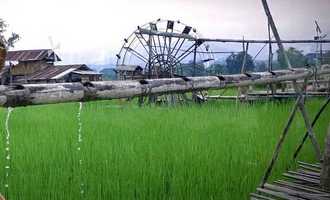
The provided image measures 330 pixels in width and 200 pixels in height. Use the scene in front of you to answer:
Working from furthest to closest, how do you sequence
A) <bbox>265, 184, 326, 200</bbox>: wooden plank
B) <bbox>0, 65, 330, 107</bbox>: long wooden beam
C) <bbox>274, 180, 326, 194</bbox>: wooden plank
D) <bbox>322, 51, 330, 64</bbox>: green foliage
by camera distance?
<bbox>322, 51, 330, 64</bbox>: green foliage
<bbox>274, 180, 326, 194</bbox>: wooden plank
<bbox>265, 184, 326, 200</bbox>: wooden plank
<bbox>0, 65, 330, 107</bbox>: long wooden beam

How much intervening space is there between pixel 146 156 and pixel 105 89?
1770 millimetres

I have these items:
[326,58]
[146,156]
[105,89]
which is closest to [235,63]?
[326,58]

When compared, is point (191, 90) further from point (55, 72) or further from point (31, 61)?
point (31, 61)

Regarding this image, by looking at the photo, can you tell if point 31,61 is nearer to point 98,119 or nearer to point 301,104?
point 98,119

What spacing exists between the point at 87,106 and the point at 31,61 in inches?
496

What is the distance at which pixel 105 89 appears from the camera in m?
1.79

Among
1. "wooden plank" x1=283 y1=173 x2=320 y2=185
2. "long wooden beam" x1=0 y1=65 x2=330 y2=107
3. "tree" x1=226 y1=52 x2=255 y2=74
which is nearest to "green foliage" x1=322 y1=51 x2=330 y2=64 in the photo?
"tree" x1=226 y1=52 x2=255 y2=74

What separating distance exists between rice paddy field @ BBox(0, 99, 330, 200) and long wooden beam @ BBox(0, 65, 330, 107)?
0.77 metres

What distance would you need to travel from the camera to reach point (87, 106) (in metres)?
7.58

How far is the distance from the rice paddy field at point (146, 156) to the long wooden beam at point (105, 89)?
0.77 meters

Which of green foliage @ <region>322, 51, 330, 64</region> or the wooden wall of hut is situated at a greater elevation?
the wooden wall of hut

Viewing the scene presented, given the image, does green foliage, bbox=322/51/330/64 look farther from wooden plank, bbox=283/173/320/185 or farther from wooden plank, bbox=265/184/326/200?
wooden plank, bbox=265/184/326/200

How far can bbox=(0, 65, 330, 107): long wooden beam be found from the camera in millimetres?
1408

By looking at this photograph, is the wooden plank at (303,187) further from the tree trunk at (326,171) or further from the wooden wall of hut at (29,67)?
the wooden wall of hut at (29,67)
